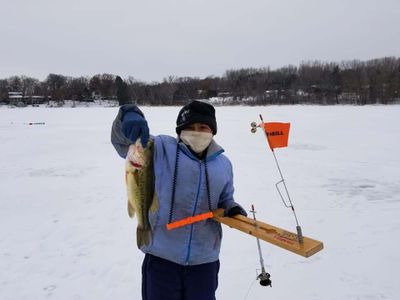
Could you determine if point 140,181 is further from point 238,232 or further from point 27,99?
point 27,99

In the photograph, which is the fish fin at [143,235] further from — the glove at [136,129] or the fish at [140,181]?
the glove at [136,129]

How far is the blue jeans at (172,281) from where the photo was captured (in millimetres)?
2334

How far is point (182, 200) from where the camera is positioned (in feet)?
7.74

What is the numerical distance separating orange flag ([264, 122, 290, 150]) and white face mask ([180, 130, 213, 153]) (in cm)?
174

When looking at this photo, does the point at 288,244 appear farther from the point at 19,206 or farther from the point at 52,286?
the point at 19,206

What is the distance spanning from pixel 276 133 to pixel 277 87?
75.4 meters

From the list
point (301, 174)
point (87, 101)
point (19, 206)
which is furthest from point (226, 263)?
point (87, 101)

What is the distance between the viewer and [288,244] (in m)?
2.01

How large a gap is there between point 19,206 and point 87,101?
68.3 meters

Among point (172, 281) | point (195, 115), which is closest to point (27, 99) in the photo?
point (195, 115)

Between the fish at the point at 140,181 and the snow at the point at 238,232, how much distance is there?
231cm

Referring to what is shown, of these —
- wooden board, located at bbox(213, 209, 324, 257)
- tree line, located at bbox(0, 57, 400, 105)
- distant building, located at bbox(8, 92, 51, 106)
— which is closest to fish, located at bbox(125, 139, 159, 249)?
wooden board, located at bbox(213, 209, 324, 257)

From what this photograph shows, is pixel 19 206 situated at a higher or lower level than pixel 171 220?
lower

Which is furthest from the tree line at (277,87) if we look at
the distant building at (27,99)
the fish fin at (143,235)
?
the fish fin at (143,235)
